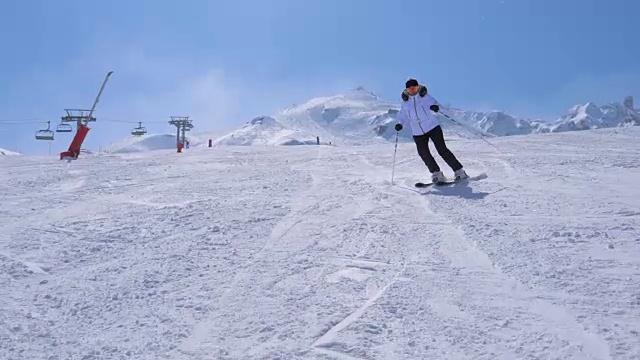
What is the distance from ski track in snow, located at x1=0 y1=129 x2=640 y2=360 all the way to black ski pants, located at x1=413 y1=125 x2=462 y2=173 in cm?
89

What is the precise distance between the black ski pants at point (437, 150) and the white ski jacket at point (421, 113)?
9 cm

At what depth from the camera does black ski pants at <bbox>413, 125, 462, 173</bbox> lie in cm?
894

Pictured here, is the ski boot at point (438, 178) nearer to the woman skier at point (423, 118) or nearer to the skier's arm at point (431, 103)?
the woman skier at point (423, 118)

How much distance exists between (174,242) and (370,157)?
30.2ft

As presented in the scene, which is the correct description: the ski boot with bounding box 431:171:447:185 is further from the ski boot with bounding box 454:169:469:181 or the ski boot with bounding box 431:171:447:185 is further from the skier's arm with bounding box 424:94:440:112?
the skier's arm with bounding box 424:94:440:112

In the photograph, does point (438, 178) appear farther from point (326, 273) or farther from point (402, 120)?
point (326, 273)

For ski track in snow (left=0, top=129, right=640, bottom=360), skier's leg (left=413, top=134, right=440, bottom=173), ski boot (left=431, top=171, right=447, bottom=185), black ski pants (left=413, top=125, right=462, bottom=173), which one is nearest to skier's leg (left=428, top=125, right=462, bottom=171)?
black ski pants (left=413, top=125, right=462, bottom=173)

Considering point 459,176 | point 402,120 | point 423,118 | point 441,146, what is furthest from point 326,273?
point 402,120

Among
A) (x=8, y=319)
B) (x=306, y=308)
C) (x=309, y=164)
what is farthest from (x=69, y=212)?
(x=309, y=164)

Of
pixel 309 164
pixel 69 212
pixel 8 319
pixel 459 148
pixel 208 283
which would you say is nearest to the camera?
pixel 8 319

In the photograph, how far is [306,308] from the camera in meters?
3.59

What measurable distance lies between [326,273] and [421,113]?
224 inches

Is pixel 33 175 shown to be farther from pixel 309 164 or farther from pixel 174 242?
pixel 174 242

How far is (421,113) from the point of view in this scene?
931 cm
